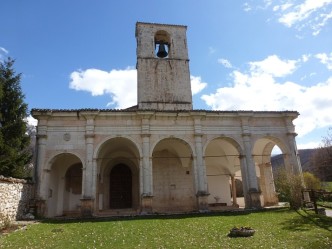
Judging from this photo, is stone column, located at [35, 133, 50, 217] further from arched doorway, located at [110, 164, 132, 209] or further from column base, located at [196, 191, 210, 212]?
column base, located at [196, 191, 210, 212]

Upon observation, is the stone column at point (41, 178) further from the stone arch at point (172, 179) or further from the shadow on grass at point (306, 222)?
the shadow on grass at point (306, 222)

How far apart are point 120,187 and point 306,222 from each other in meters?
13.0

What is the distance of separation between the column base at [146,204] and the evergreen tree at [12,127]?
25.3 ft

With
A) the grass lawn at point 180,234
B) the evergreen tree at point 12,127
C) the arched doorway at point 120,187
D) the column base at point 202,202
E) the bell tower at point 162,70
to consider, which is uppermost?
the bell tower at point 162,70

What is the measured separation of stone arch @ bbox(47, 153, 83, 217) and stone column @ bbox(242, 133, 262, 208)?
414 inches

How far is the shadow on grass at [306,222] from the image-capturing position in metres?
10.1

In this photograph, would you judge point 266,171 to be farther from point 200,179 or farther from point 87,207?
point 87,207

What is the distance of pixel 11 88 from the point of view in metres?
18.3

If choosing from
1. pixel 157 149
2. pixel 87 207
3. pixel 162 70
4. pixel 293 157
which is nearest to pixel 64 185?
pixel 87 207

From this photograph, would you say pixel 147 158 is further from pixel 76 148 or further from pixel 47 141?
pixel 47 141

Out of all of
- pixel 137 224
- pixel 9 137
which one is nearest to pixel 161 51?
pixel 9 137


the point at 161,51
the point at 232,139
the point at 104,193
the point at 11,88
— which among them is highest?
the point at 161,51

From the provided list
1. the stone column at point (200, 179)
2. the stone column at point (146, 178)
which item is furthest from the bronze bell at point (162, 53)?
the stone column at point (146, 178)

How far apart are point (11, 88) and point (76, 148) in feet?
21.8
